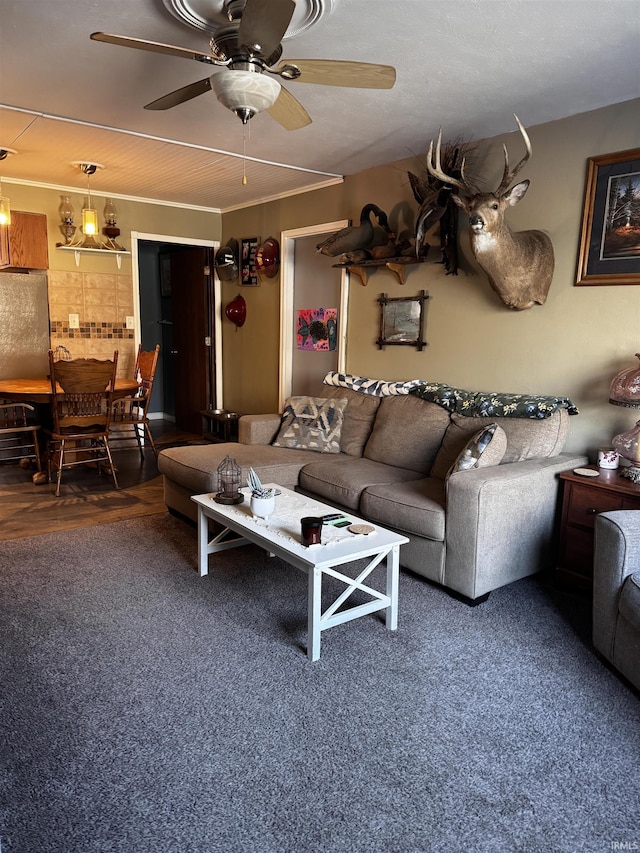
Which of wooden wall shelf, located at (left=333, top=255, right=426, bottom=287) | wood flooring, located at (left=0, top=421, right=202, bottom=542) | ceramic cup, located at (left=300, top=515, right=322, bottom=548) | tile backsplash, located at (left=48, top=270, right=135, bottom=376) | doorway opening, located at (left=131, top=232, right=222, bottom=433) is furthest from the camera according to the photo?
doorway opening, located at (left=131, top=232, right=222, bottom=433)

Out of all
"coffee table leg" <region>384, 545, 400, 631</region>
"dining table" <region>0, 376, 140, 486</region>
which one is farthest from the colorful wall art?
"coffee table leg" <region>384, 545, 400, 631</region>

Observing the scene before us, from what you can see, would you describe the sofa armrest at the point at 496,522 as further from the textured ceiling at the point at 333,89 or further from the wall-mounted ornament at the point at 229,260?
the wall-mounted ornament at the point at 229,260

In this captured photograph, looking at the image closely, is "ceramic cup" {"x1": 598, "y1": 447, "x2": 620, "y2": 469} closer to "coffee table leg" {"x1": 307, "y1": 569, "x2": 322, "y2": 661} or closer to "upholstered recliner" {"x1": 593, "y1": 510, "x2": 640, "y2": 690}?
"upholstered recliner" {"x1": 593, "y1": 510, "x2": 640, "y2": 690}

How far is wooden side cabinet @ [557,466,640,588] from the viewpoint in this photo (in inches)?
109

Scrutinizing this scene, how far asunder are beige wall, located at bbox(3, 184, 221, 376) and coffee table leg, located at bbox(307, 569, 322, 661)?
4467 mm

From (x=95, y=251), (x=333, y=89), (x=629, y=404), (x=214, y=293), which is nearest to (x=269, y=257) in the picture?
(x=214, y=293)

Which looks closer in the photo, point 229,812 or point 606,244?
point 229,812

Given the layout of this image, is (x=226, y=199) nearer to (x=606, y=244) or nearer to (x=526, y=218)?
(x=526, y=218)

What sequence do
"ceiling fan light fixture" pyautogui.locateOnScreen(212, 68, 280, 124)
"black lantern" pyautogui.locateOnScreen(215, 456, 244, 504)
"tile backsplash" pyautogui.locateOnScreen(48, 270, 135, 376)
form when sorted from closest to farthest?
"ceiling fan light fixture" pyautogui.locateOnScreen(212, 68, 280, 124) → "black lantern" pyautogui.locateOnScreen(215, 456, 244, 504) → "tile backsplash" pyautogui.locateOnScreen(48, 270, 135, 376)

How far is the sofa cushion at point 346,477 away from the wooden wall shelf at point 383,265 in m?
1.40

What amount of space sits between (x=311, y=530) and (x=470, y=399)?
1612 millimetres

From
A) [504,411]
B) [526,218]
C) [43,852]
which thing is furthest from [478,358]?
[43,852]

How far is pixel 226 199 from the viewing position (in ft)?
19.4

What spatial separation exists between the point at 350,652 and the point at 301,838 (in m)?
0.89
